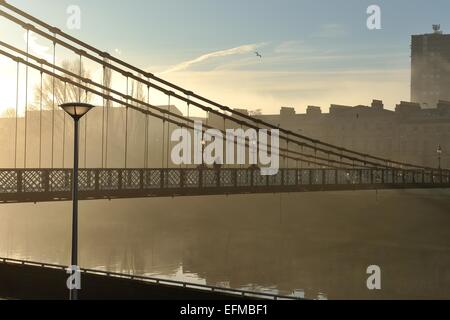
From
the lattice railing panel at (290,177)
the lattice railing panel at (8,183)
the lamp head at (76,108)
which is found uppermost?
the lamp head at (76,108)

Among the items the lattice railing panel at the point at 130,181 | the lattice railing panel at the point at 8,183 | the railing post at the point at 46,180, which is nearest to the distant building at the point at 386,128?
the lattice railing panel at the point at 130,181

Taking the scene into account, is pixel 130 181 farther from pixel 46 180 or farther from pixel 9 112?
pixel 9 112

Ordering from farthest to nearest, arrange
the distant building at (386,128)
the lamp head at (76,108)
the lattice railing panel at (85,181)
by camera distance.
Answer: the distant building at (386,128) < the lattice railing panel at (85,181) < the lamp head at (76,108)

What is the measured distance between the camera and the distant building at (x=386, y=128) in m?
86.0

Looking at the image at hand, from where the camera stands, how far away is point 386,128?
296 ft

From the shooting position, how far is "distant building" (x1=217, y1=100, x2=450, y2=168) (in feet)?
282

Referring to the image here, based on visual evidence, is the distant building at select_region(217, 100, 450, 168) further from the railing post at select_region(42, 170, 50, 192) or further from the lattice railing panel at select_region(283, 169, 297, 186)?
the railing post at select_region(42, 170, 50, 192)

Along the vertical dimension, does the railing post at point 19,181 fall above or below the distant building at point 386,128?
below

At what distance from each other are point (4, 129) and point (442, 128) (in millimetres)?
58082

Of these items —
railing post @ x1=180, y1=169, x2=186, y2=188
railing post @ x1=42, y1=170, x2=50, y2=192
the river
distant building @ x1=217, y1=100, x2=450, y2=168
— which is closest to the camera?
railing post @ x1=42, y1=170, x2=50, y2=192

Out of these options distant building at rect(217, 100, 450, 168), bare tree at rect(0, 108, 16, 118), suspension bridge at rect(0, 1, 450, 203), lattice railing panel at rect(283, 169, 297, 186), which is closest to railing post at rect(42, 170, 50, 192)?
suspension bridge at rect(0, 1, 450, 203)

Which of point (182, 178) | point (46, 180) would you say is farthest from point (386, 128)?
point (46, 180)

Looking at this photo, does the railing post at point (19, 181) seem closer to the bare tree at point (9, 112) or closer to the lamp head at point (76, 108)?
the lamp head at point (76, 108)
